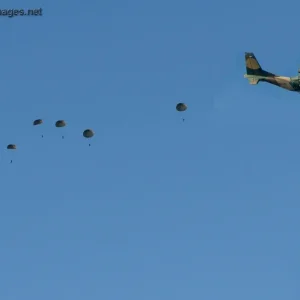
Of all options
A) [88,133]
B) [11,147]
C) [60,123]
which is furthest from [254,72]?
[11,147]

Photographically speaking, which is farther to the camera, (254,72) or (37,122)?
(254,72)

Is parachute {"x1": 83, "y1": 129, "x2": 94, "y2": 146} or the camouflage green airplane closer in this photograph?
parachute {"x1": 83, "y1": 129, "x2": 94, "y2": 146}

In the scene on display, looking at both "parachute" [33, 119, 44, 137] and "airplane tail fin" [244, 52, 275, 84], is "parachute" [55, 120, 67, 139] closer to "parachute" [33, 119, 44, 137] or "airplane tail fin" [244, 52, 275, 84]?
"parachute" [33, 119, 44, 137]

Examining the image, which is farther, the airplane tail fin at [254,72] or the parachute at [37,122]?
the airplane tail fin at [254,72]

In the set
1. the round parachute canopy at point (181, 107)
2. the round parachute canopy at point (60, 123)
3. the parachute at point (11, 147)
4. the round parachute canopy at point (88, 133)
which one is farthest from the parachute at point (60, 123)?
the round parachute canopy at point (181, 107)

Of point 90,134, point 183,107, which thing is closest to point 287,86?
point 183,107

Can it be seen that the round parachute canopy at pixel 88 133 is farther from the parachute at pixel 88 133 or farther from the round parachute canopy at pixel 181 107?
the round parachute canopy at pixel 181 107

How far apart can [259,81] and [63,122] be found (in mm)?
52461

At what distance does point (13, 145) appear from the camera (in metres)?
112

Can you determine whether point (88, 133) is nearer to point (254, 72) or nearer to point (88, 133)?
point (88, 133)

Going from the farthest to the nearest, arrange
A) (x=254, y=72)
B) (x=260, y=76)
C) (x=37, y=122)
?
(x=254, y=72)
(x=260, y=76)
(x=37, y=122)

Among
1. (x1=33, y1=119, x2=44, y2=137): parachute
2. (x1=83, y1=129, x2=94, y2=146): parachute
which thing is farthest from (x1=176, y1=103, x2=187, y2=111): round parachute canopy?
(x1=33, y1=119, x2=44, y2=137): parachute

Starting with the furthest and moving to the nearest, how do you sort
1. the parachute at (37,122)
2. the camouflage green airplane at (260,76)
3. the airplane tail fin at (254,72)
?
the airplane tail fin at (254,72)
the camouflage green airplane at (260,76)
the parachute at (37,122)

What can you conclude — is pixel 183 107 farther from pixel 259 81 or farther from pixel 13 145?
pixel 13 145
